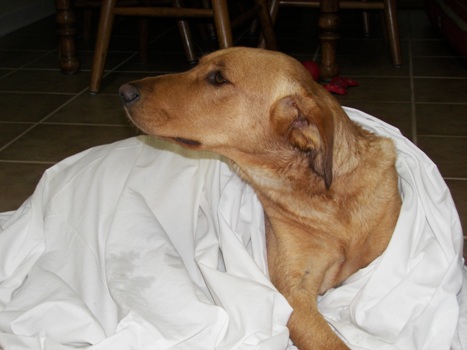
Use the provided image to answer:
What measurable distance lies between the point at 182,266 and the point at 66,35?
2.37 m

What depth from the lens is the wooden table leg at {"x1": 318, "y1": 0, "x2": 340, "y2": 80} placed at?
341cm

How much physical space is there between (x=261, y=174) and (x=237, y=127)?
0.13m

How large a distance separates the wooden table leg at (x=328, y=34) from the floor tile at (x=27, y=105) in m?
1.28

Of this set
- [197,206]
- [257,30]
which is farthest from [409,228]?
[257,30]

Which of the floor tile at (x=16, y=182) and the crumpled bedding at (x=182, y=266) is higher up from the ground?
the crumpled bedding at (x=182, y=266)

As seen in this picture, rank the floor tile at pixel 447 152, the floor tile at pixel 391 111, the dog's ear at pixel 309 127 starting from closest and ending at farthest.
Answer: the dog's ear at pixel 309 127 < the floor tile at pixel 447 152 < the floor tile at pixel 391 111

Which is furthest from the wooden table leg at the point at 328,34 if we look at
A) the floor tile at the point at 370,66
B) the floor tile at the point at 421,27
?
the floor tile at the point at 421,27

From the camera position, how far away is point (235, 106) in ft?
5.51

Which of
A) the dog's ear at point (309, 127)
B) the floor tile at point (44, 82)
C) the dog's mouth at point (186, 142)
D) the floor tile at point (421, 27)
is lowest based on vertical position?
the floor tile at point (421, 27)

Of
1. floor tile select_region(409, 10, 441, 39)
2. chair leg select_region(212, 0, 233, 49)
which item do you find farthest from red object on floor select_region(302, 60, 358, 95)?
floor tile select_region(409, 10, 441, 39)

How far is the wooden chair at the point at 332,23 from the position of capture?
135 inches

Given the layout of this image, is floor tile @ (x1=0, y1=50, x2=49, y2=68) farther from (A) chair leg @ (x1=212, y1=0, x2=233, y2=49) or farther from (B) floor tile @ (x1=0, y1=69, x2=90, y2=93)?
(A) chair leg @ (x1=212, y1=0, x2=233, y2=49)

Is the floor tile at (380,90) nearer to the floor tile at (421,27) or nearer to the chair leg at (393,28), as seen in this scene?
the chair leg at (393,28)

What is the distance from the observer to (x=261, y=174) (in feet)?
5.67
